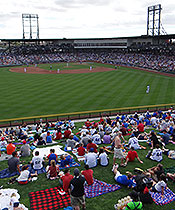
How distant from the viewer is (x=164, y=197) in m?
7.62

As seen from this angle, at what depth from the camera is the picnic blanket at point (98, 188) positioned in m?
7.83

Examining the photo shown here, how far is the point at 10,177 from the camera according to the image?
30.3ft

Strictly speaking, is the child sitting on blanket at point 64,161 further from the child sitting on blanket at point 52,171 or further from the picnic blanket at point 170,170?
the picnic blanket at point 170,170

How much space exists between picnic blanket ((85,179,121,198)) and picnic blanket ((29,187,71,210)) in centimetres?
80

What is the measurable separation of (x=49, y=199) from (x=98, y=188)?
73.8 inches

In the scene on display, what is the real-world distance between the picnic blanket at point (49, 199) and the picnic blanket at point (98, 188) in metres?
0.80

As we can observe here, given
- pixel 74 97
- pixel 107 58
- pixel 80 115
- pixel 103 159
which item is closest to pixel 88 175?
pixel 103 159

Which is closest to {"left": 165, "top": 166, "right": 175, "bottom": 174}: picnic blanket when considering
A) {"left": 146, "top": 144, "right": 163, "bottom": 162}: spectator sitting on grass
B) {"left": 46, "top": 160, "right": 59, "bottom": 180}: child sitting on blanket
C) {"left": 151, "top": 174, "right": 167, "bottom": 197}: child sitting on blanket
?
{"left": 146, "top": 144, "right": 163, "bottom": 162}: spectator sitting on grass

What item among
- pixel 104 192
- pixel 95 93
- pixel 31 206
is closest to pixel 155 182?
pixel 104 192

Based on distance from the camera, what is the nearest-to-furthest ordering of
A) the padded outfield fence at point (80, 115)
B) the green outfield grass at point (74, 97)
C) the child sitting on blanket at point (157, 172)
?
the child sitting on blanket at point (157, 172) < the padded outfield fence at point (80, 115) < the green outfield grass at point (74, 97)

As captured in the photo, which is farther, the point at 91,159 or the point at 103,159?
the point at 103,159

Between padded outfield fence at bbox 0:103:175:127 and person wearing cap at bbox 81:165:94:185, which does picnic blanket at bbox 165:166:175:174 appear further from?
padded outfield fence at bbox 0:103:175:127

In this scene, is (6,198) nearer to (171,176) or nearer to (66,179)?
(66,179)

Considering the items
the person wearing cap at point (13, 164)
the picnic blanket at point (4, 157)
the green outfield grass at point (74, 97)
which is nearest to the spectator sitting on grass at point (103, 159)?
the person wearing cap at point (13, 164)
